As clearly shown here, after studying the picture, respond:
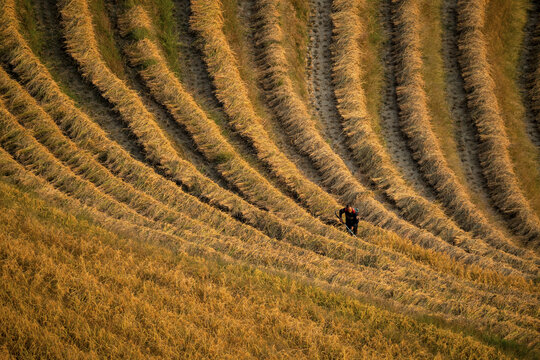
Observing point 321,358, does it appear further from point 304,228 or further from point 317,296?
point 304,228

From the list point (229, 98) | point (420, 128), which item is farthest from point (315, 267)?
point (420, 128)

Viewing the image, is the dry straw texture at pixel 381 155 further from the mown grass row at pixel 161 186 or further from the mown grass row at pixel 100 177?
the mown grass row at pixel 100 177

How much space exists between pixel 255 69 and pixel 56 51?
6.62m

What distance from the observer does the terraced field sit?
5.78 m

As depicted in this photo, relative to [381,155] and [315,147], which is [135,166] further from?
[381,155]

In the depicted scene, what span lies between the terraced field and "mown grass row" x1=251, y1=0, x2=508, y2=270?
64 millimetres

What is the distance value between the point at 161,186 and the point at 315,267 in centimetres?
451

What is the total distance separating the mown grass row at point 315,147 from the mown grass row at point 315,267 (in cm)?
265

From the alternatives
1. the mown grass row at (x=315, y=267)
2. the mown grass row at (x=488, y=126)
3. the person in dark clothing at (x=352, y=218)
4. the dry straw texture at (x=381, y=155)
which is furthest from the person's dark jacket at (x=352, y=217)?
the mown grass row at (x=488, y=126)

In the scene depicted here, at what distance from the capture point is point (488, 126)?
14844 mm

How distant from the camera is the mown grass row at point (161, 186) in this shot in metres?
9.51

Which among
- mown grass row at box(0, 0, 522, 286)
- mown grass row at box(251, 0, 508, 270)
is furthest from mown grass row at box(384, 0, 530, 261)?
mown grass row at box(0, 0, 522, 286)

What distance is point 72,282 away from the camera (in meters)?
5.76

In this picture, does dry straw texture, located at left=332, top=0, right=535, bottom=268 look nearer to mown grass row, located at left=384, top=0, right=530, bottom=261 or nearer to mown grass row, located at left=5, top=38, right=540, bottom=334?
mown grass row, located at left=384, top=0, right=530, bottom=261
